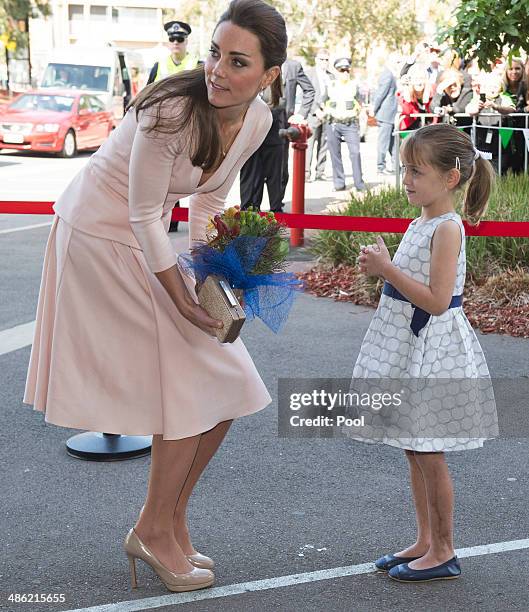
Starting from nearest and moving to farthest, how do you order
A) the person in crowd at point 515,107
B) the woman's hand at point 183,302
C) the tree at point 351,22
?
the woman's hand at point 183,302 < the person in crowd at point 515,107 < the tree at point 351,22

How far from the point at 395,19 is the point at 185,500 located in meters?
54.0

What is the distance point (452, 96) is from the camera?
15281mm

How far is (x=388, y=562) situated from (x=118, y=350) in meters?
1.28

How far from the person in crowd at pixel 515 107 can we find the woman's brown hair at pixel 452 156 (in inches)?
425

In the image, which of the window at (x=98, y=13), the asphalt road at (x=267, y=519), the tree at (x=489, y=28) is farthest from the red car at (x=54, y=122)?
the window at (x=98, y=13)

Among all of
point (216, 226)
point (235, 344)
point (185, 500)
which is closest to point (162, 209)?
point (216, 226)

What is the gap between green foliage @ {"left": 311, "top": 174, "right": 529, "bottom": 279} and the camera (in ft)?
27.9

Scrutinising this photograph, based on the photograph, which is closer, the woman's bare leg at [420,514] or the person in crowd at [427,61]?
the woman's bare leg at [420,514]

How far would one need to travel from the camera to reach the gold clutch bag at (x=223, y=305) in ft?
10.7

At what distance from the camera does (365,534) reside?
4211 millimetres

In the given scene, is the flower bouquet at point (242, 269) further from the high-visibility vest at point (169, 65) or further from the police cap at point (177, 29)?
the police cap at point (177, 29)

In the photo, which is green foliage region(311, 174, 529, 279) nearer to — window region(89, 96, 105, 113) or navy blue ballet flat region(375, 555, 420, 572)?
navy blue ballet flat region(375, 555, 420, 572)

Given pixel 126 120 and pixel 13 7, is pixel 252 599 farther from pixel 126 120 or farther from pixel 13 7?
pixel 13 7

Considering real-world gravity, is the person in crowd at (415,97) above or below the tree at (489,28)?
below
